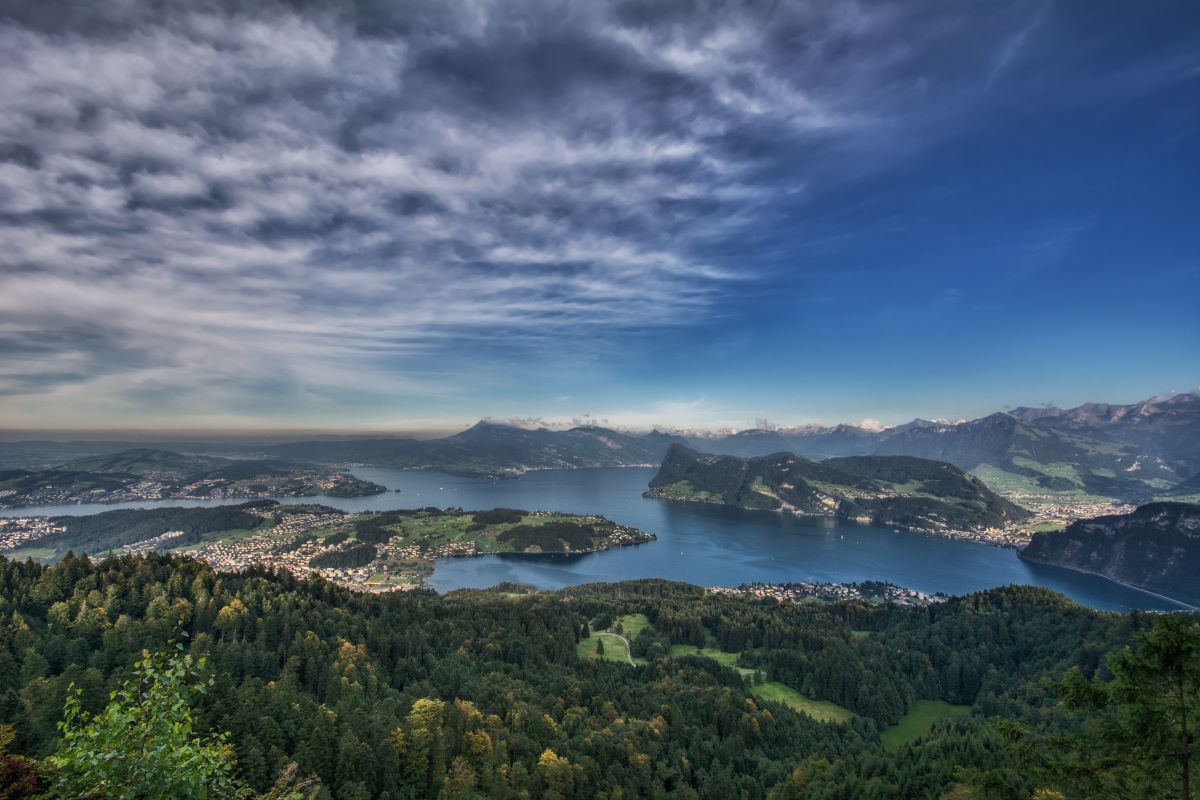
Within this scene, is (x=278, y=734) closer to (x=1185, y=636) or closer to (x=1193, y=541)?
(x=1185, y=636)

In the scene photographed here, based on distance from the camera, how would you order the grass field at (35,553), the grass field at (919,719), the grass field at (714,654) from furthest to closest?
the grass field at (35,553) → the grass field at (714,654) → the grass field at (919,719)

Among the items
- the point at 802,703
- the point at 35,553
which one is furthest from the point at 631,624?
the point at 35,553

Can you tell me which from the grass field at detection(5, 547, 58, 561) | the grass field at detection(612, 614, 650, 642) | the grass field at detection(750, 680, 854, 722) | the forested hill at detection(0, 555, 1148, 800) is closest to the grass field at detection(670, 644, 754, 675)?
the forested hill at detection(0, 555, 1148, 800)

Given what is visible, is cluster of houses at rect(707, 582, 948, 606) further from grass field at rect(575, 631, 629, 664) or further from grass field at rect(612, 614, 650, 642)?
grass field at rect(575, 631, 629, 664)

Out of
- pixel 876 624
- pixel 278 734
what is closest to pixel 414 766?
pixel 278 734

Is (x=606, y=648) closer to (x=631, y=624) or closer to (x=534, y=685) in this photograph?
(x=631, y=624)

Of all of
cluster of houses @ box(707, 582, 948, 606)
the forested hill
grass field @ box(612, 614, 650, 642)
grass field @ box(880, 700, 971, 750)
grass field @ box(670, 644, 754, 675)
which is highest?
the forested hill

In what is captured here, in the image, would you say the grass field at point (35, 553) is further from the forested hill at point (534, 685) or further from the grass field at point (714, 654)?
the grass field at point (714, 654)

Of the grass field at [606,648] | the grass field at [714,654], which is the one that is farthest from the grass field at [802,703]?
the grass field at [606,648]
